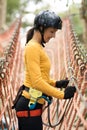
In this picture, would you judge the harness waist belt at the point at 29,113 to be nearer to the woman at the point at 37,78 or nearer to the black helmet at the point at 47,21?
the woman at the point at 37,78

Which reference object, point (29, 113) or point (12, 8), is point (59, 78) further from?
point (12, 8)

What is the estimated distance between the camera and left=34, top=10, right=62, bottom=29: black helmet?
9.87 feet

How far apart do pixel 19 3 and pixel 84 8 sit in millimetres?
27070

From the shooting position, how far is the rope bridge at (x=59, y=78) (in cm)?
332

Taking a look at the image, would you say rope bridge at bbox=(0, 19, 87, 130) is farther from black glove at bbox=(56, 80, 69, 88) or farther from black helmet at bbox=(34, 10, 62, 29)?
black helmet at bbox=(34, 10, 62, 29)

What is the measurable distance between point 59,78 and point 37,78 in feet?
10.1

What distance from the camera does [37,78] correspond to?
2.90 meters

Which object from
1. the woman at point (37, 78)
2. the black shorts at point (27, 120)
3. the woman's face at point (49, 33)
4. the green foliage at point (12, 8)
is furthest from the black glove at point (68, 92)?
the green foliage at point (12, 8)

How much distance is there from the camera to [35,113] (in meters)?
3.08

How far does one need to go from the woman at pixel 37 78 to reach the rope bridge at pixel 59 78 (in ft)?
0.62

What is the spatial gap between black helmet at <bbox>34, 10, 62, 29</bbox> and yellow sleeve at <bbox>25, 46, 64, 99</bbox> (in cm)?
17

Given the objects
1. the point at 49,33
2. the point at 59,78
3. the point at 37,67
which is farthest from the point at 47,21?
the point at 59,78

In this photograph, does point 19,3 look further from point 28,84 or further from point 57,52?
point 28,84

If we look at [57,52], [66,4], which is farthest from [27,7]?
[66,4]
